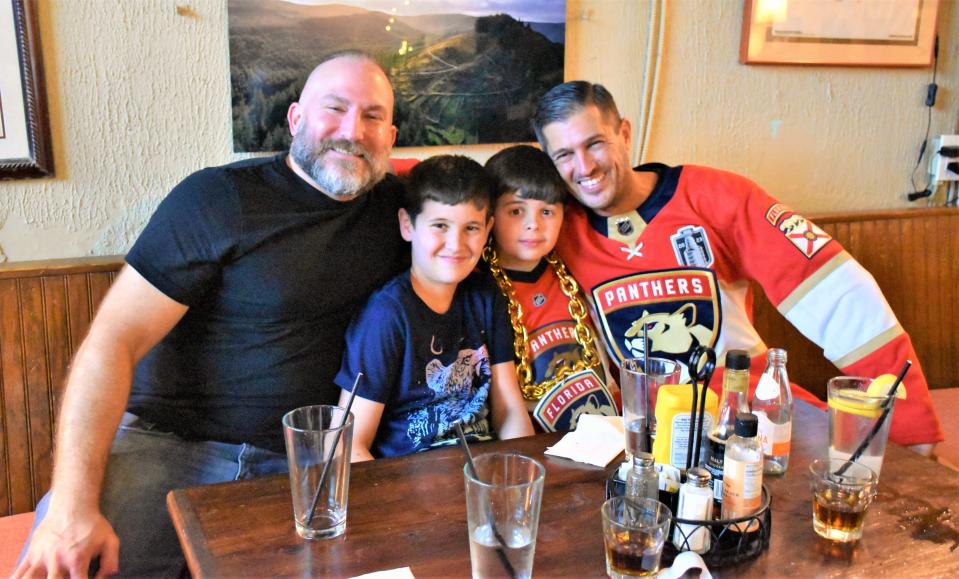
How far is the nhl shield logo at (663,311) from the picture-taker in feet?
5.95

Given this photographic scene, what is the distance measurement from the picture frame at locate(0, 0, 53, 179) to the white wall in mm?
34

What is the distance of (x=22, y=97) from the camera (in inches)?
69.7

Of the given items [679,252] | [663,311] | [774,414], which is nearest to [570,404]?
[663,311]

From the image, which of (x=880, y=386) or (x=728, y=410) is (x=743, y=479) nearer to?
(x=728, y=410)

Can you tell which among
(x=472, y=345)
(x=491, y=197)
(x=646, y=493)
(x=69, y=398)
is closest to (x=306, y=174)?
(x=491, y=197)

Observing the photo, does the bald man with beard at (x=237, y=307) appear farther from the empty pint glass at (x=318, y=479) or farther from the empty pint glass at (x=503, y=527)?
the empty pint glass at (x=503, y=527)

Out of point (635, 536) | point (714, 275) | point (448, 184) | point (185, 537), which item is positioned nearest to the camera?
point (635, 536)

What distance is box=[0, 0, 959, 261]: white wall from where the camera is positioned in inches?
72.7

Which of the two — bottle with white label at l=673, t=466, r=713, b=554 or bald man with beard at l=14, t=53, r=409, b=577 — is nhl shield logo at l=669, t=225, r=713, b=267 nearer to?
bald man with beard at l=14, t=53, r=409, b=577

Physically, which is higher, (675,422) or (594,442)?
(675,422)

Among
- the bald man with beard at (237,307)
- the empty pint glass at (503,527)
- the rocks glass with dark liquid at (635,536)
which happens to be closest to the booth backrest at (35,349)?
the bald man with beard at (237,307)

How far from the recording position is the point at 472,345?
5.54 ft

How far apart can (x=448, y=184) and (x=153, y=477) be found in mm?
851

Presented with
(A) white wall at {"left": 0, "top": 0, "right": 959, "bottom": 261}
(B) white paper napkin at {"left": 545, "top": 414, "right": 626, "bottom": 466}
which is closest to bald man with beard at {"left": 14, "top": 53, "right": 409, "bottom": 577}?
(A) white wall at {"left": 0, "top": 0, "right": 959, "bottom": 261}
